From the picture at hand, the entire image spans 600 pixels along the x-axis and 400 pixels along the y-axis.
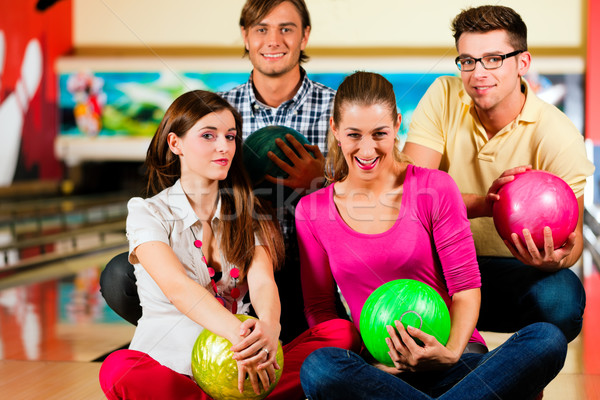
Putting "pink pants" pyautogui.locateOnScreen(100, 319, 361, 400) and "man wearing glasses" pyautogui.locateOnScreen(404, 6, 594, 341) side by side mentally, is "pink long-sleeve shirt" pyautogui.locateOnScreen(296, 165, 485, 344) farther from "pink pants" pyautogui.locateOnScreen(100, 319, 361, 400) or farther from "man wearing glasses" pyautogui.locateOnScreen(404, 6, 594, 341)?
"man wearing glasses" pyautogui.locateOnScreen(404, 6, 594, 341)

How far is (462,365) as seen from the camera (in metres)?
1.24

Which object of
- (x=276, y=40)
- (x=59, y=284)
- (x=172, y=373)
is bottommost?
(x=59, y=284)

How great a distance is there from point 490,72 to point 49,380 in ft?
4.84

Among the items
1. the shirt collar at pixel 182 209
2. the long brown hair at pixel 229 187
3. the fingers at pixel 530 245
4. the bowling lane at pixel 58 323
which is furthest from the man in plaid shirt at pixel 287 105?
the bowling lane at pixel 58 323

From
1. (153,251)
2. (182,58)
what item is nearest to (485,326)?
(153,251)

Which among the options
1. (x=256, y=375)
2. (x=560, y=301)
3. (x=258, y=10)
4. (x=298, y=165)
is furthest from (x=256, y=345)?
(x=258, y=10)

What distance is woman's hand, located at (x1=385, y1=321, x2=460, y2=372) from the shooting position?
45.3 inches

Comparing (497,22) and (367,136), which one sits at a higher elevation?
(497,22)

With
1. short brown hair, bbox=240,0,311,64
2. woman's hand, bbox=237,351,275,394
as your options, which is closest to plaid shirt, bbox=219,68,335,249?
short brown hair, bbox=240,0,311,64

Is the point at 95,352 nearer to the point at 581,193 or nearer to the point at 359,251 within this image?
the point at 359,251

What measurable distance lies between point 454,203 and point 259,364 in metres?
0.53

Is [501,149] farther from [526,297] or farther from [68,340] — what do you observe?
[68,340]

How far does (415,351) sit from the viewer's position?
3.78 feet

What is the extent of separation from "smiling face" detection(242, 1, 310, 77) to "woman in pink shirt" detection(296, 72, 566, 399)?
47cm
